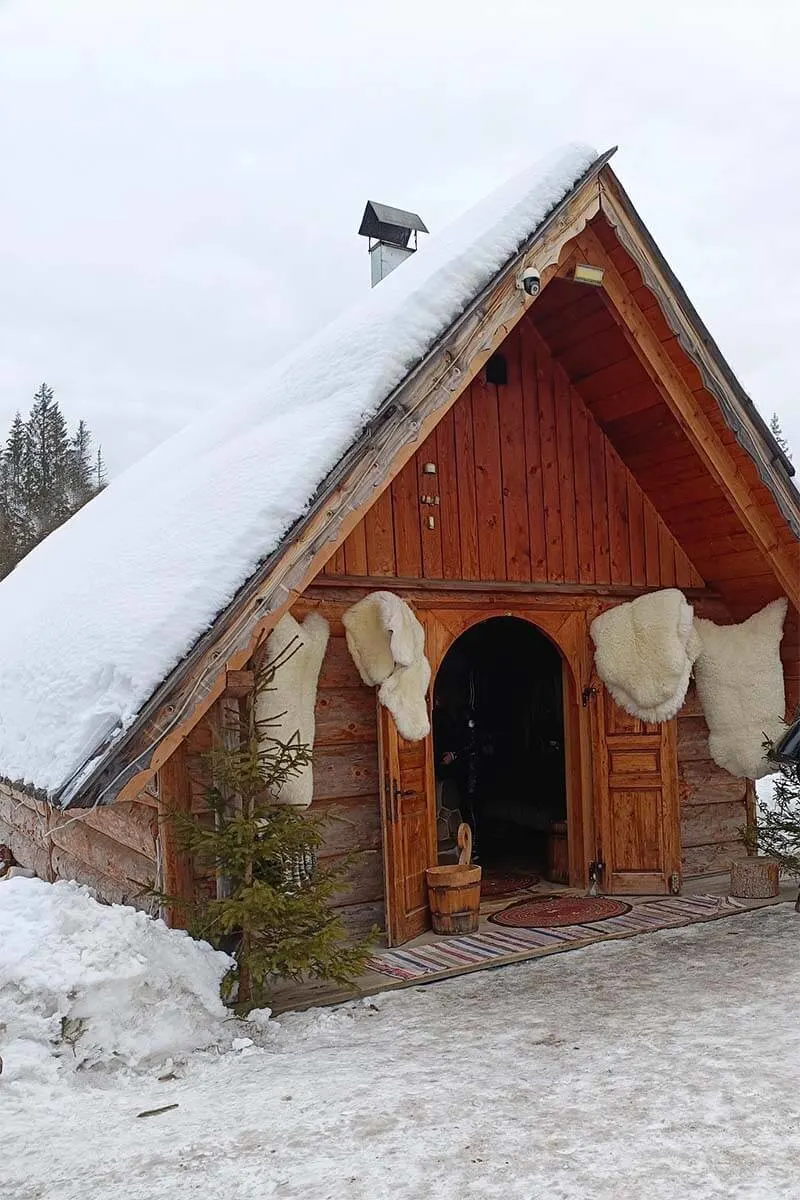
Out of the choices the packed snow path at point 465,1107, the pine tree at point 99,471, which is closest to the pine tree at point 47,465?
the pine tree at point 99,471

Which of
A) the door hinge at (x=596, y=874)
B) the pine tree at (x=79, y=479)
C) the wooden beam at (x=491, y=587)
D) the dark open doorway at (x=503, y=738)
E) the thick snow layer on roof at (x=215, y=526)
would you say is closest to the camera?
the thick snow layer on roof at (x=215, y=526)

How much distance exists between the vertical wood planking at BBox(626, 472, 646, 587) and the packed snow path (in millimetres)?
3598

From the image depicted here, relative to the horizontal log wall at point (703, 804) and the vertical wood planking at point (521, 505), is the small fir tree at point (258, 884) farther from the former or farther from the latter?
the horizontal log wall at point (703, 804)

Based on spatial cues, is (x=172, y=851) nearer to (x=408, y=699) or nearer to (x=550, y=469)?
(x=408, y=699)

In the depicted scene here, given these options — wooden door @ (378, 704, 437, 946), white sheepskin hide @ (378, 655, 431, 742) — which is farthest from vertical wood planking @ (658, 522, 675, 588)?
wooden door @ (378, 704, 437, 946)

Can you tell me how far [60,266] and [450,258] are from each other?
72.0 metres

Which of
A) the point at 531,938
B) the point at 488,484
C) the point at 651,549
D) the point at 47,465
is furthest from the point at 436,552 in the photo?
the point at 47,465

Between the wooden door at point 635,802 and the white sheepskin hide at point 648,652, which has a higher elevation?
the white sheepskin hide at point 648,652

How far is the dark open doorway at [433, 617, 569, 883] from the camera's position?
36.4ft

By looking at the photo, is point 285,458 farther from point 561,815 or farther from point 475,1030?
point 561,815

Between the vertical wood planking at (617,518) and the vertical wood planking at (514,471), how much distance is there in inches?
33.9

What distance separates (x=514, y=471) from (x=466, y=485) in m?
0.50

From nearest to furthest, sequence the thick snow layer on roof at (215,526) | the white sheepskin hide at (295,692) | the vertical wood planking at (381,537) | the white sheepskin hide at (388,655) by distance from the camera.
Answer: the thick snow layer on roof at (215,526)
the white sheepskin hide at (295,692)
the white sheepskin hide at (388,655)
the vertical wood planking at (381,537)

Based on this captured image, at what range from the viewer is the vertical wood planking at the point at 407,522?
295 inches
